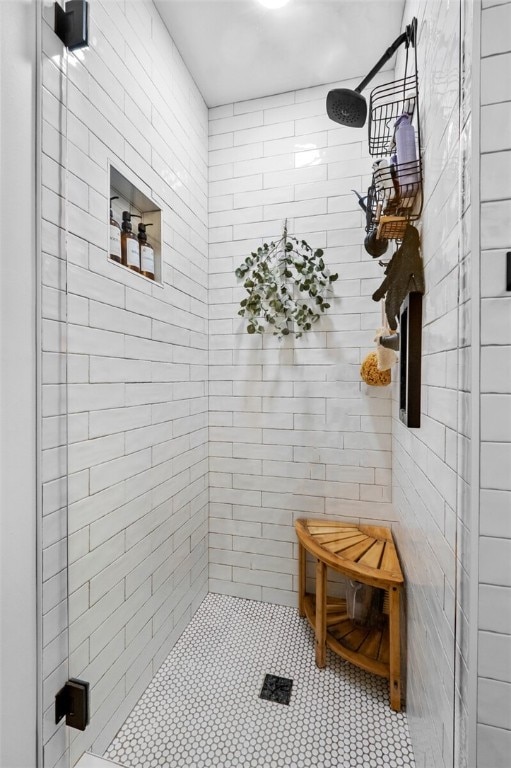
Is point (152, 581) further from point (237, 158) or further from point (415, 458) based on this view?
point (237, 158)

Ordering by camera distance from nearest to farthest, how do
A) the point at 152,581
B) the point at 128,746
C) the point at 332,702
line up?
1. the point at 128,746
2. the point at 332,702
3. the point at 152,581

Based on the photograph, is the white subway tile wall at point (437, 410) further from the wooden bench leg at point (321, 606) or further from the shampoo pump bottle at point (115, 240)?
the shampoo pump bottle at point (115, 240)

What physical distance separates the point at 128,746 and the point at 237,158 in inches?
84.9

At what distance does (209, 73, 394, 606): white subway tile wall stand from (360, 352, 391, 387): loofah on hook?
6 centimetres

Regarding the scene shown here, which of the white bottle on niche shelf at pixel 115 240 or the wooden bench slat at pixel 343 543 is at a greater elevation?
the white bottle on niche shelf at pixel 115 240

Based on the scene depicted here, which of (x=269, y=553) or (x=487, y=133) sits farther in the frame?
Result: (x=269, y=553)

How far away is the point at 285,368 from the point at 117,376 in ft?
2.38

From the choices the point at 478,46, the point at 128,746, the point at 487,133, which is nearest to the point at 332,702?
the point at 128,746

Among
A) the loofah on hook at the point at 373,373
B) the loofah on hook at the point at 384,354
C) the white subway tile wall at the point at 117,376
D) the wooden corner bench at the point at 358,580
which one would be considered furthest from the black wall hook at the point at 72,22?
the wooden corner bench at the point at 358,580

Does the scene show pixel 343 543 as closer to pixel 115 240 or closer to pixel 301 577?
pixel 301 577

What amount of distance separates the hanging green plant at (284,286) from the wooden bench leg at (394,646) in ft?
3.37

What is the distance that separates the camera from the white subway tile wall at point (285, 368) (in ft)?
4.51

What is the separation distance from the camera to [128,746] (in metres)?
0.98

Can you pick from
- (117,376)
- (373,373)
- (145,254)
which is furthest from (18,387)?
(373,373)
